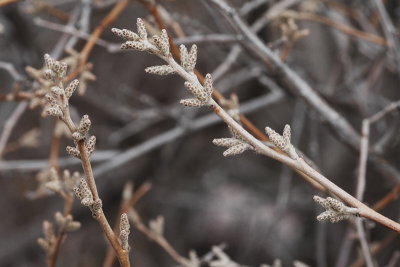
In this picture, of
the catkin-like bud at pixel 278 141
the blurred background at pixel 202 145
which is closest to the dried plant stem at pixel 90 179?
the catkin-like bud at pixel 278 141

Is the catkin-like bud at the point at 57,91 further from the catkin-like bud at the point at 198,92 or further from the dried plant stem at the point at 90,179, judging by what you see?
the catkin-like bud at the point at 198,92

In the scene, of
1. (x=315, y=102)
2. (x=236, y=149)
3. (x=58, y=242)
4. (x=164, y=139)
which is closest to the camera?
(x=236, y=149)

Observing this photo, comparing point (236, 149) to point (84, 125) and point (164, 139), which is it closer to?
point (84, 125)

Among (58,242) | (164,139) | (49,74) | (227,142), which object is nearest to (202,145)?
(164,139)

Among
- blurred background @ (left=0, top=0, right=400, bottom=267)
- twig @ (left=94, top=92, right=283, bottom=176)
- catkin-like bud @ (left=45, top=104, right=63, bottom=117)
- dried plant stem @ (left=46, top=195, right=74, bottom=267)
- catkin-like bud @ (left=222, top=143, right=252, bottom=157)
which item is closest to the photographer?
catkin-like bud @ (left=45, top=104, right=63, bottom=117)

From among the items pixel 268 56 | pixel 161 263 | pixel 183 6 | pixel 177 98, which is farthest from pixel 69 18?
pixel 161 263

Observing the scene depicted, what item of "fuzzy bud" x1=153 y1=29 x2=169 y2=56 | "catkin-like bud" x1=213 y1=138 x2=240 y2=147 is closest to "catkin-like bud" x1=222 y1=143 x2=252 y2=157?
"catkin-like bud" x1=213 y1=138 x2=240 y2=147

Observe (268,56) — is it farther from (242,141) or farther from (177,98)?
(177,98)

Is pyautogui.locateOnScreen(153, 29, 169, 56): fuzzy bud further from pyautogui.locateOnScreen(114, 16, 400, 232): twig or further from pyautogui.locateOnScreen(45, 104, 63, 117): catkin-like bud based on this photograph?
pyautogui.locateOnScreen(45, 104, 63, 117): catkin-like bud
